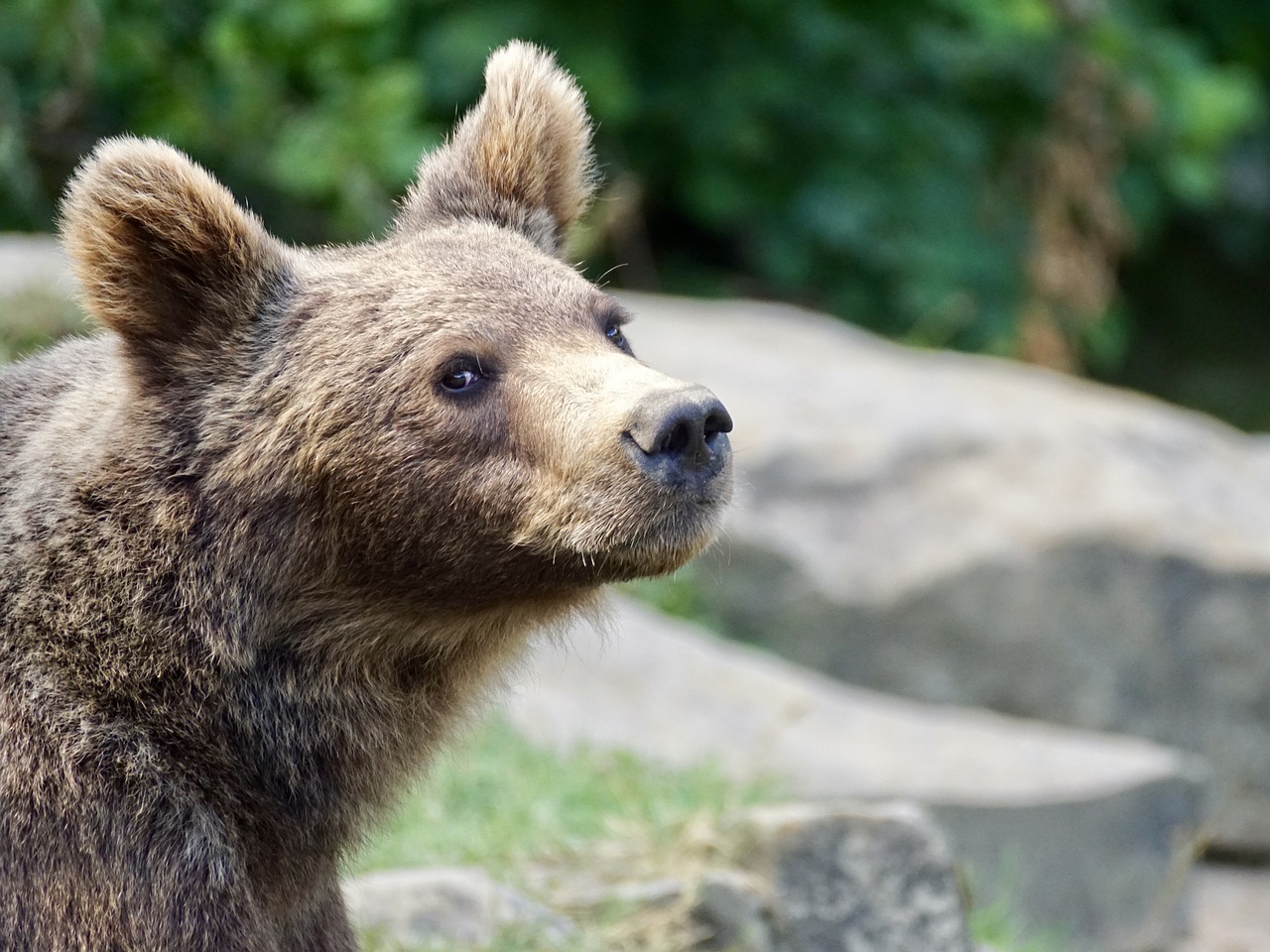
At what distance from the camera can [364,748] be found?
12.1ft

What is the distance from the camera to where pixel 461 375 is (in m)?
3.65

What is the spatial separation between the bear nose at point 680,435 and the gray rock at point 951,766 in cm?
303

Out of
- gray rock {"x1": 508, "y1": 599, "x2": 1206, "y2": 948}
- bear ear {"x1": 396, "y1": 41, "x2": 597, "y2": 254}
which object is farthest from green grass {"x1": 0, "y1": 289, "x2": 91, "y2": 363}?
bear ear {"x1": 396, "y1": 41, "x2": 597, "y2": 254}

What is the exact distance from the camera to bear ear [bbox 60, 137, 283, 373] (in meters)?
3.52

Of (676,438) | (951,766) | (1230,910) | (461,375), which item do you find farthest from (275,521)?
(1230,910)

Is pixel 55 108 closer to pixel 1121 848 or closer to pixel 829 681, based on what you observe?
pixel 829 681

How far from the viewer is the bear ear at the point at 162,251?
352 cm

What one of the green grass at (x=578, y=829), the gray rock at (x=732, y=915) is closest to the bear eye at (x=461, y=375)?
the green grass at (x=578, y=829)

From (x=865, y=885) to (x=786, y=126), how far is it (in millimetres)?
8188

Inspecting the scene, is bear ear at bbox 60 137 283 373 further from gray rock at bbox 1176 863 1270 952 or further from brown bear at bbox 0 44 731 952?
gray rock at bbox 1176 863 1270 952

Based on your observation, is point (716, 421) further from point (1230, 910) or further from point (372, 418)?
point (1230, 910)

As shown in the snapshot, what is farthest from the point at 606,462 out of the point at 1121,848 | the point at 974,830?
the point at 1121,848

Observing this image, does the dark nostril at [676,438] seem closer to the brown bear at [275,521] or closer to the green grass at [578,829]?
the brown bear at [275,521]

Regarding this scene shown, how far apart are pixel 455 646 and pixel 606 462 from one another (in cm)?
66
